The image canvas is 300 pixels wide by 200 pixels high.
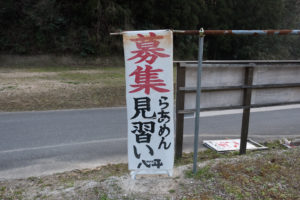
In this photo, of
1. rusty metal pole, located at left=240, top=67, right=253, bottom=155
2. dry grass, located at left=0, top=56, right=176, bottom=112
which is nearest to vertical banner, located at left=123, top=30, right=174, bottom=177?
rusty metal pole, located at left=240, top=67, right=253, bottom=155

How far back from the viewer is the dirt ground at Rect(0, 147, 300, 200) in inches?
138

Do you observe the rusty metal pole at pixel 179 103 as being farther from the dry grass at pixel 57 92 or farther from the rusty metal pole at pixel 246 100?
the dry grass at pixel 57 92

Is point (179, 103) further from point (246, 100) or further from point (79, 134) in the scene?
point (79, 134)

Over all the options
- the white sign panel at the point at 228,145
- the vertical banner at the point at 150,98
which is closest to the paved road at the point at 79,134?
the white sign panel at the point at 228,145

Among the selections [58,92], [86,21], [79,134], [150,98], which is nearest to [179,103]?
[150,98]

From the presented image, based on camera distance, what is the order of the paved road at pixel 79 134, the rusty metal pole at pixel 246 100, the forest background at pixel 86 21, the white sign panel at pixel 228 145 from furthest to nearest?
the forest background at pixel 86 21, the white sign panel at pixel 228 145, the paved road at pixel 79 134, the rusty metal pole at pixel 246 100

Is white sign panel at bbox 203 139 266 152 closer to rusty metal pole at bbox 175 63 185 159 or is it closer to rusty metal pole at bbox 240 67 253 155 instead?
rusty metal pole at bbox 240 67 253 155

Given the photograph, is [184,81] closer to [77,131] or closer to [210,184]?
[210,184]

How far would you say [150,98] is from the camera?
12.1 ft

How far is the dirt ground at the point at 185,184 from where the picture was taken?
352cm

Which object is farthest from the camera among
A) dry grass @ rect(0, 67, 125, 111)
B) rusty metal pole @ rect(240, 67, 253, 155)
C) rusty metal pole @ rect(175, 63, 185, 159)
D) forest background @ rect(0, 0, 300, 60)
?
forest background @ rect(0, 0, 300, 60)

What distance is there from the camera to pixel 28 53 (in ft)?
70.1

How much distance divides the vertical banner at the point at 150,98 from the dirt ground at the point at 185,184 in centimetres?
30

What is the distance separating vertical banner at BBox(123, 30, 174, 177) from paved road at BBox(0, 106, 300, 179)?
1.58m
